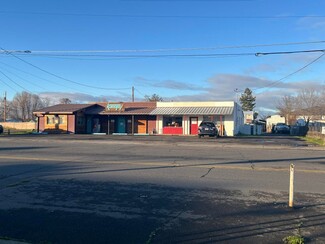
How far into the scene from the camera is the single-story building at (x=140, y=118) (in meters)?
43.0

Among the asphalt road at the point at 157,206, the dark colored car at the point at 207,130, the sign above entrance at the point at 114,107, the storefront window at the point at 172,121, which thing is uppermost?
the sign above entrance at the point at 114,107

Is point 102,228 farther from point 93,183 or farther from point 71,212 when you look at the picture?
point 93,183

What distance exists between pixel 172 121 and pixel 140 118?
4511 mm

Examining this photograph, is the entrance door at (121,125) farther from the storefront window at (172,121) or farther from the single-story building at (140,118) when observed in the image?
the storefront window at (172,121)

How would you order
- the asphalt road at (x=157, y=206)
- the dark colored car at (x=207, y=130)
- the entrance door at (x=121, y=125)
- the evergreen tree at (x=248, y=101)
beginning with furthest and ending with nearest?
1. the evergreen tree at (x=248, y=101)
2. the entrance door at (x=121, y=125)
3. the dark colored car at (x=207, y=130)
4. the asphalt road at (x=157, y=206)

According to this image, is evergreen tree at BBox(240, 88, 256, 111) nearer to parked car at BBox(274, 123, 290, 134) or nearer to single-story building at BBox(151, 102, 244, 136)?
parked car at BBox(274, 123, 290, 134)

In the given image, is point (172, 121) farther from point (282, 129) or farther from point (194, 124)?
point (282, 129)

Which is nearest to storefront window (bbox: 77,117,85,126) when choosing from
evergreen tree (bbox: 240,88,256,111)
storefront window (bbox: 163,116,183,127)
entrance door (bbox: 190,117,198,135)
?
storefront window (bbox: 163,116,183,127)

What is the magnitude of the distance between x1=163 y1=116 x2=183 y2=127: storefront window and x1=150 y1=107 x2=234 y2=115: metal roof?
3.48ft

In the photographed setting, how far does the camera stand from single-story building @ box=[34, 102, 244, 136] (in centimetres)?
4297

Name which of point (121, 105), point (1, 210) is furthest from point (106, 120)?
point (1, 210)

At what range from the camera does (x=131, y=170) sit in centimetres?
1217

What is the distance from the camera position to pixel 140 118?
46.7m

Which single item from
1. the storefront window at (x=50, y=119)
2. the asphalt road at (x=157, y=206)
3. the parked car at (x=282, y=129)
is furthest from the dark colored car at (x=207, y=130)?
the parked car at (x=282, y=129)
